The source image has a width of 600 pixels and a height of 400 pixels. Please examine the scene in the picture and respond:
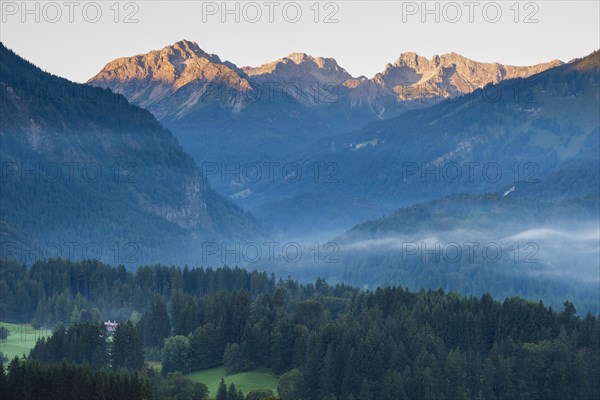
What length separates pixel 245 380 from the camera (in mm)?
192250

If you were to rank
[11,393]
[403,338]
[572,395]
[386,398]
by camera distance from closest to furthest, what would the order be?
[11,393] < [386,398] < [572,395] < [403,338]

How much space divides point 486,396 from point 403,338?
20.3 metres

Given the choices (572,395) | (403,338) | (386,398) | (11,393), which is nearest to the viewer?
(11,393)

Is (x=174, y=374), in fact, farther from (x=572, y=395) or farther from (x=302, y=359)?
(x=572, y=395)

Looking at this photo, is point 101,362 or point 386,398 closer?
point 386,398

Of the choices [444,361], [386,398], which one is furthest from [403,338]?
[386,398]

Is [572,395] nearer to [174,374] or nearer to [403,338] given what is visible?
[403,338]

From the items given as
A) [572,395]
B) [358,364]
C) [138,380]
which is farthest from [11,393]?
[572,395]

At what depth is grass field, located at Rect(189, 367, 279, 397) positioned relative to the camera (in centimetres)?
18688

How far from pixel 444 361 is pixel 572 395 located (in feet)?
55.7

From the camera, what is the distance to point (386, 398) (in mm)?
172250

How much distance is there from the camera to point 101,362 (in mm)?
196625

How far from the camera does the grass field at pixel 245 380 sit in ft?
613

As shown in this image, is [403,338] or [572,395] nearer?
[572,395]
